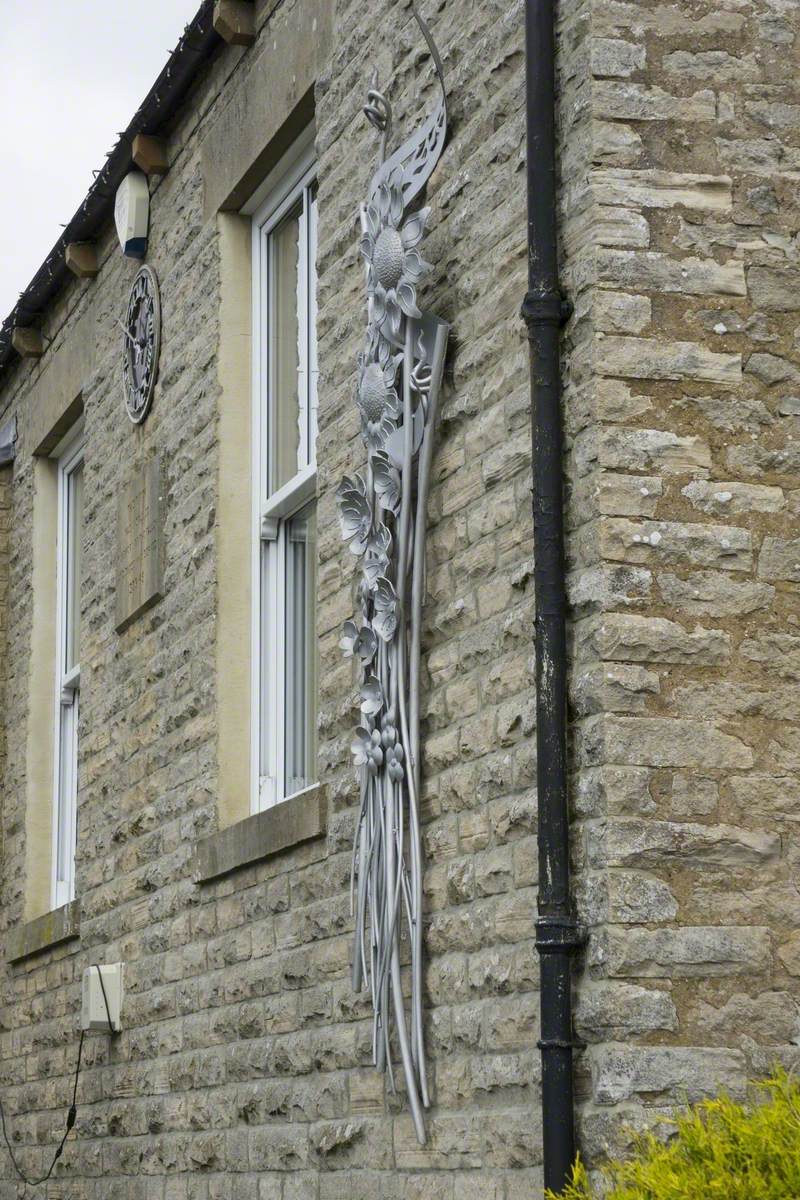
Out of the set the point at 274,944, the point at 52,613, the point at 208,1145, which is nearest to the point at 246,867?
the point at 274,944

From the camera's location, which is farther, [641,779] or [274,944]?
[274,944]

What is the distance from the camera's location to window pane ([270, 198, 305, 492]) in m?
8.88

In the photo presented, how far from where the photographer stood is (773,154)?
613 centimetres

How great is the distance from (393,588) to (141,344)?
421cm

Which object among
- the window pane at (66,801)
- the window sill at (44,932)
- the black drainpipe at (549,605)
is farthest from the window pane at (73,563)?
the black drainpipe at (549,605)

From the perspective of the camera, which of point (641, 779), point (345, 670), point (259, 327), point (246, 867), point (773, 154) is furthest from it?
point (259, 327)

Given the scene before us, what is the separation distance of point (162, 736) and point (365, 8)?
3580 millimetres

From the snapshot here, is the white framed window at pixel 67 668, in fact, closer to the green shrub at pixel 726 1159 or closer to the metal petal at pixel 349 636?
the metal petal at pixel 349 636

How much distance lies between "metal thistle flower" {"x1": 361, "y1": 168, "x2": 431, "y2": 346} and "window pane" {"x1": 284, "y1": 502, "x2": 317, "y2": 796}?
1.55m

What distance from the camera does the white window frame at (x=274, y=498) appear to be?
8672mm

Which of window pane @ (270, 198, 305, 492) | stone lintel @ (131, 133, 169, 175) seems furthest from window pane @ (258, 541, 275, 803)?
stone lintel @ (131, 133, 169, 175)

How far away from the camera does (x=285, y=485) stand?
28.8ft

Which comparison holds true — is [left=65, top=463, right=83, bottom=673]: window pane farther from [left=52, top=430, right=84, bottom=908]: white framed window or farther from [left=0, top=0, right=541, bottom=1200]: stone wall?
[left=0, top=0, right=541, bottom=1200]: stone wall

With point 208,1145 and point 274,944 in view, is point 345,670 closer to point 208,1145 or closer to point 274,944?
point 274,944
